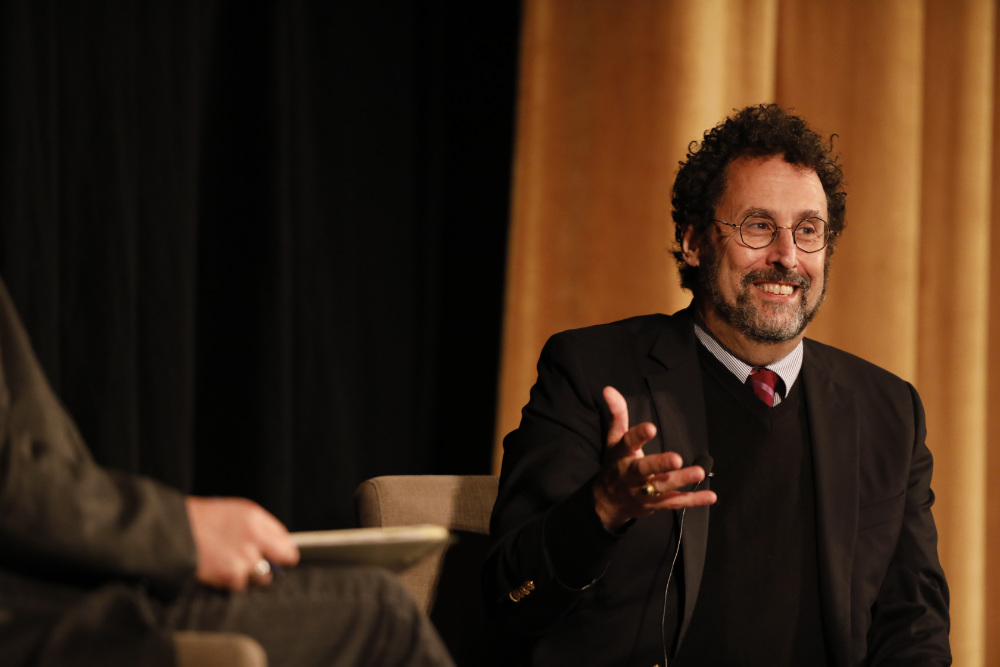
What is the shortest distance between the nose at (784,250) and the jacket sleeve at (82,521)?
4.38ft

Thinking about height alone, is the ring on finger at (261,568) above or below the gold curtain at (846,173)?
below

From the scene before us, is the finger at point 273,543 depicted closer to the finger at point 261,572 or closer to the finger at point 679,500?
the finger at point 261,572

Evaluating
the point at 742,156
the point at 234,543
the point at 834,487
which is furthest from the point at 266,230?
the point at 234,543

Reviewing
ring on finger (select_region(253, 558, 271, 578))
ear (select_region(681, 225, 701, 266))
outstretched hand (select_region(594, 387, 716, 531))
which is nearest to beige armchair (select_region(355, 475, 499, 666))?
outstretched hand (select_region(594, 387, 716, 531))

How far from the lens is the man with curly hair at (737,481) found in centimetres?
154

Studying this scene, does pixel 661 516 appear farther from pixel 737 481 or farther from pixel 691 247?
pixel 691 247

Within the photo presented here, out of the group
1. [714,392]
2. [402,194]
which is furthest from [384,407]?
[714,392]

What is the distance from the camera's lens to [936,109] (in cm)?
302

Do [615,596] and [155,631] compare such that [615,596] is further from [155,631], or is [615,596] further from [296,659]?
[155,631]

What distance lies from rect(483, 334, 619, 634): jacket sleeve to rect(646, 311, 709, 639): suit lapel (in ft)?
0.37

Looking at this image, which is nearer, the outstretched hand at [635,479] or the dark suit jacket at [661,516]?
the outstretched hand at [635,479]

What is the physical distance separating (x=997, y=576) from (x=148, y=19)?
278cm

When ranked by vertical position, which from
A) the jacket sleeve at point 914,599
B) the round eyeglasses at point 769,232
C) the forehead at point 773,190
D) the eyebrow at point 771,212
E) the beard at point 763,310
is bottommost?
the jacket sleeve at point 914,599

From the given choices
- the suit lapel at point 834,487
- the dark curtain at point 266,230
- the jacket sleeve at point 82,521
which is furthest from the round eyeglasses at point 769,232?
the jacket sleeve at point 82,521
